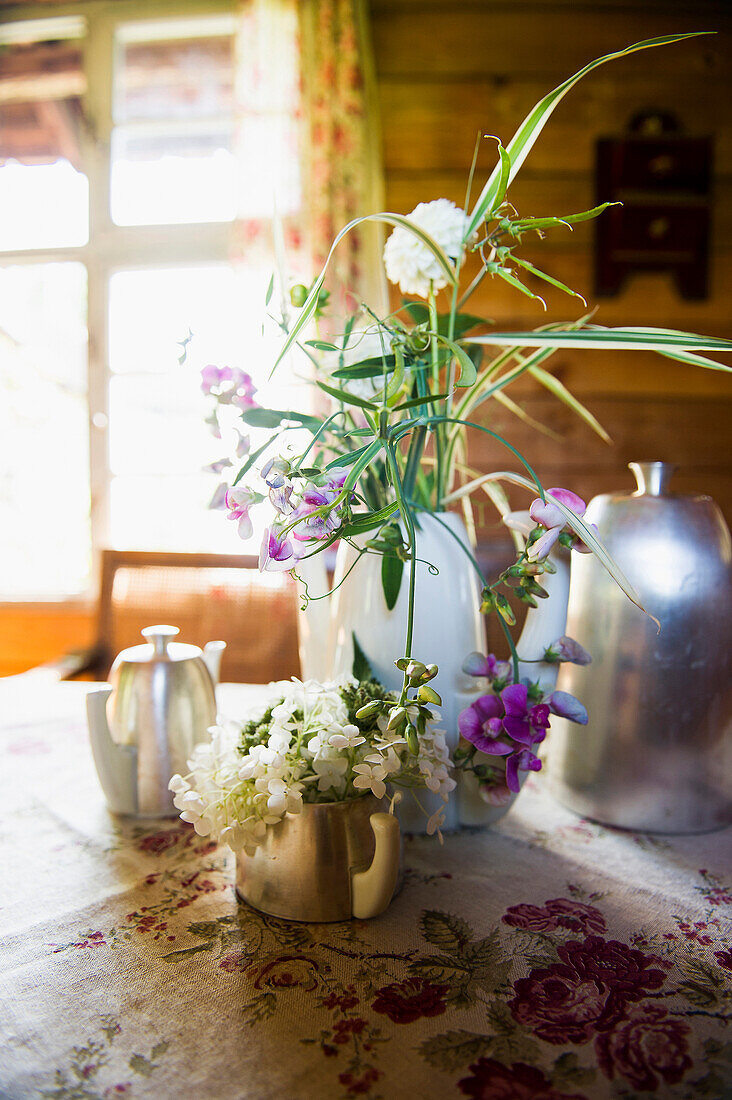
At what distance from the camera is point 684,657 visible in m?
0.60

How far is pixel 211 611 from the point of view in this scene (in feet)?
4.55

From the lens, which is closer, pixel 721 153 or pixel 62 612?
pixel 721 153

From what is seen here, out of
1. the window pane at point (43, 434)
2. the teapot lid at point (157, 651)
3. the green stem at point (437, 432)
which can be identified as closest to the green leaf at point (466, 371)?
the green stem at point (437, 432)

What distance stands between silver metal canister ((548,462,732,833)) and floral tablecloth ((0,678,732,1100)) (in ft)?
0.13

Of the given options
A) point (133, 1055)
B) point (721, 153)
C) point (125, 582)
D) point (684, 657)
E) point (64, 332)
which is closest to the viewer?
point (133, 1055)

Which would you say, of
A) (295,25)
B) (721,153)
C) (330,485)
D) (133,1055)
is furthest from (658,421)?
(133,1055)

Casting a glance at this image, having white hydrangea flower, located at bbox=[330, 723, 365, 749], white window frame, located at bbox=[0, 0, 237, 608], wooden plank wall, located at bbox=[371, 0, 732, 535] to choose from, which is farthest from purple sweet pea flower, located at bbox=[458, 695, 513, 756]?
white window frame, located at bbox=[0, 0, 237, 608]

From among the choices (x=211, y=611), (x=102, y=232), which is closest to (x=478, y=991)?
(x=211, y=611)

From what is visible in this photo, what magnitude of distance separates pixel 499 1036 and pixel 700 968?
0.15 meters

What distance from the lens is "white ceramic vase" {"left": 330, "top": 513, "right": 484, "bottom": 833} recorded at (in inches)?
24.4

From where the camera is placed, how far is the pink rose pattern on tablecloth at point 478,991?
1.22ft

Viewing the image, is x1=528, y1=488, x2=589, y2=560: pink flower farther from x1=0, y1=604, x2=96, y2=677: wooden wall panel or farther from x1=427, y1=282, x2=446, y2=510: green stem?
x1=0, y1=604, x2=96, y2=677: wooden wall panel

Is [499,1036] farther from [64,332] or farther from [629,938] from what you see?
[64,332]

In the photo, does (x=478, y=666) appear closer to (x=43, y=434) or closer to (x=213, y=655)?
(x=213, y=655)
